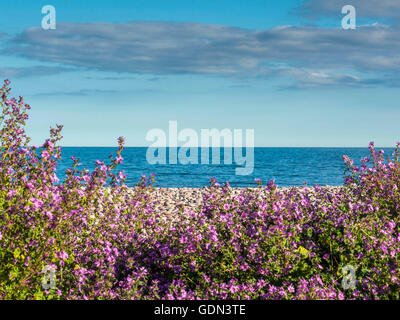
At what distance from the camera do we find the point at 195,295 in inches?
195

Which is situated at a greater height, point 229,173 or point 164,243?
point 229,173

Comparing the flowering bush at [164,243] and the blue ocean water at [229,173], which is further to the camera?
the blue ocean water at [229,173]

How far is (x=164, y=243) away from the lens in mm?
6762

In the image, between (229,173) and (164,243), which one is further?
(229,173)

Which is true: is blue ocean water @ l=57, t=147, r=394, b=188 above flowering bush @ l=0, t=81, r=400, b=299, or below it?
above

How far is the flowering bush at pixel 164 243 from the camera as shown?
4.98 metres

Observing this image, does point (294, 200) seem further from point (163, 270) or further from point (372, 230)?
point (163, 270)

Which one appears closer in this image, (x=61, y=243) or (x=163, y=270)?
(x=61, y=243)

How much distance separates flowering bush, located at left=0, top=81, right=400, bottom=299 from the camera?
16.3 ft

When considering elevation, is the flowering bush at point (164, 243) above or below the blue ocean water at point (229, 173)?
below

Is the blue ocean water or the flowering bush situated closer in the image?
the flowering bush
